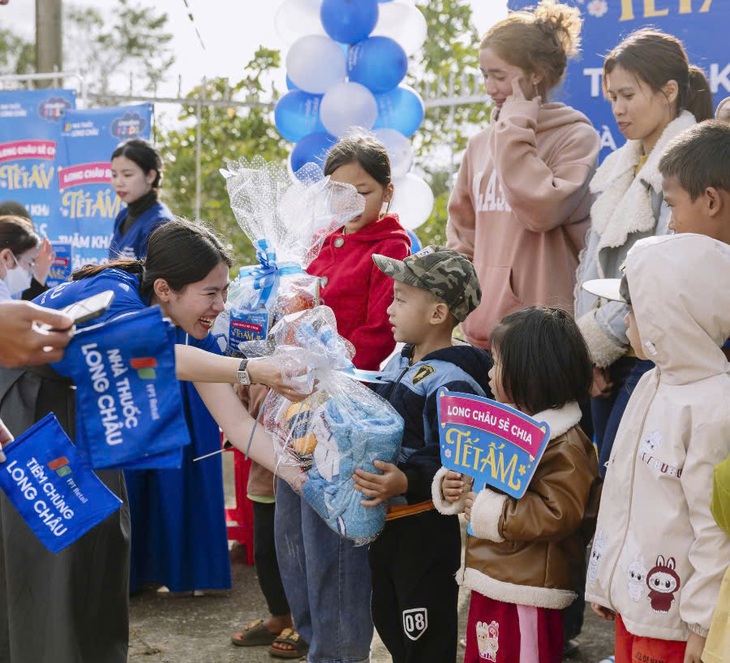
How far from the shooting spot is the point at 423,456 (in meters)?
2.95

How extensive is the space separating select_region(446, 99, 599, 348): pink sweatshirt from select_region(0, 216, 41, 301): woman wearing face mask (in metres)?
2.37

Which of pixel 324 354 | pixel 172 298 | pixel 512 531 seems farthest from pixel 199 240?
pixel 512 531

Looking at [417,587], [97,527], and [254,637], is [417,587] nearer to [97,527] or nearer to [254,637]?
[97,527]

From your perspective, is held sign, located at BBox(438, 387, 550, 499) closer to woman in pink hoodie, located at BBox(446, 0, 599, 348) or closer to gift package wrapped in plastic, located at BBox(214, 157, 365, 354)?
gift package wrapped in plastic, located at BBox(214, 157, 365, 354)

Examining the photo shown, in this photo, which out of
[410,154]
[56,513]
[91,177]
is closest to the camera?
[56,513]

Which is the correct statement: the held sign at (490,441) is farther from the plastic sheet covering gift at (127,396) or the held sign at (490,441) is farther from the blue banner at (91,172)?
the blue banner at (91,172)

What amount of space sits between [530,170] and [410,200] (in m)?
1.69

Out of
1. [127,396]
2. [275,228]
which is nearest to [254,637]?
[275,228]

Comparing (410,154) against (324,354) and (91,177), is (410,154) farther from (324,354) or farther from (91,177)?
(91,177)

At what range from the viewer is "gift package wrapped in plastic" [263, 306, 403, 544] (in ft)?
9.34

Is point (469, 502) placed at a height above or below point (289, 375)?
below

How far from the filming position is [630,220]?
318 cm

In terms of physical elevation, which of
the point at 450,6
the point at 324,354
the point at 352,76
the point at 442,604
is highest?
the point at 450,6

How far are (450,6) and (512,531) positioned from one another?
26.4ft
